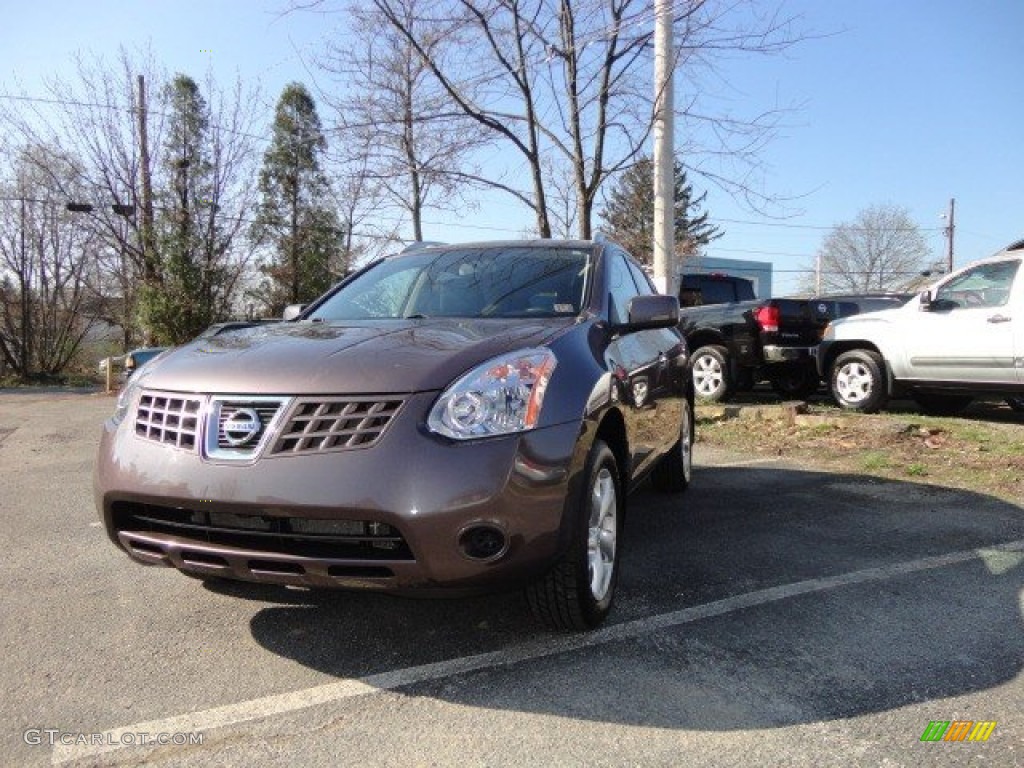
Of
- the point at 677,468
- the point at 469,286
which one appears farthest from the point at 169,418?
the point at 677,468

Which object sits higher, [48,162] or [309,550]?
[48,162]

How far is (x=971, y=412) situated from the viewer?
31.0ft

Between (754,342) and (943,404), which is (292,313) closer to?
(754,342)

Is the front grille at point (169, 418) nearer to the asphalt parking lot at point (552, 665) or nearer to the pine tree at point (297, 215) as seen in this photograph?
the asphalt parking lot at point (552, 665)

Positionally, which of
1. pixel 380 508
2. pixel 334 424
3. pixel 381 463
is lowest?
pixel 380 508

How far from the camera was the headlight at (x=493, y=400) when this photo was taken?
2.47 m

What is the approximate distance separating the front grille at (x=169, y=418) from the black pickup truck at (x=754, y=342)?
25.2ft

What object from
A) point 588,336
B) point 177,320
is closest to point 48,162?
point 177,320

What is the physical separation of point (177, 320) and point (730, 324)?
1533cm

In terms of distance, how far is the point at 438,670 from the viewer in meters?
2.72

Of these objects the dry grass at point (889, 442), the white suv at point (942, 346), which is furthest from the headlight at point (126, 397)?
the white suv at point (942, 346)

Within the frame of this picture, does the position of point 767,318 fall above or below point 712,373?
above

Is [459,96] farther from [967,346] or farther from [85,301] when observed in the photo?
[85,301]

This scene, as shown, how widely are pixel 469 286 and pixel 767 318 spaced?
6.91 meters
